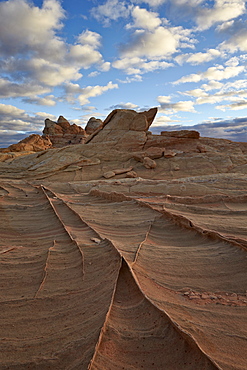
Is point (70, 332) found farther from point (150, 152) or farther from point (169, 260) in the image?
point (150, 152)

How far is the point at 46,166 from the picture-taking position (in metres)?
14.2

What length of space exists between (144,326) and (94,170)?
12906 mm

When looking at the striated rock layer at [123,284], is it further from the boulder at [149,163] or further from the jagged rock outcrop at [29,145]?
the jagged rock outcrop at [29,145]

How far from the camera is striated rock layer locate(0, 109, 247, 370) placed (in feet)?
5.54

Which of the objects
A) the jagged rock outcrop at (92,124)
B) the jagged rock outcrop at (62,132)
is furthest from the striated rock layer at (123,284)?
the jagged rock outcrop at (92,124)

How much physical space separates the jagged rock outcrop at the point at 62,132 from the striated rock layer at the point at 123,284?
113 feet

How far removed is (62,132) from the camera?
42906 mm

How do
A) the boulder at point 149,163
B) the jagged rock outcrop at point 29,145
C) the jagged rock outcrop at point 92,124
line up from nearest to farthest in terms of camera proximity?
the boulder at point 149,163 < the jagged rock outcrop at point 29,145 < the jagged rock outcrop at point 92,124

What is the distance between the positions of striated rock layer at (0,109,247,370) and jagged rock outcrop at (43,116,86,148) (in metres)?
34.4

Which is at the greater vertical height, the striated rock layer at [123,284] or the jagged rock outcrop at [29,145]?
the jagged rock outcrop at [29,145]

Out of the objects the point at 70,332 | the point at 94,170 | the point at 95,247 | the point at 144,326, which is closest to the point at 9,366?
the point at 70,332

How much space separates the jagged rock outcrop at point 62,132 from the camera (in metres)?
39.4

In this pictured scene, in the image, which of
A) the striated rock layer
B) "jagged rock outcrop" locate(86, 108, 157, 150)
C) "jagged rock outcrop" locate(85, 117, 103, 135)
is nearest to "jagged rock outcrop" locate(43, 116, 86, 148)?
"jagged rock outcrop" locate(85, 117, 103, 135)

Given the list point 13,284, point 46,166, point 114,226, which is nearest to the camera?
point 13,284
